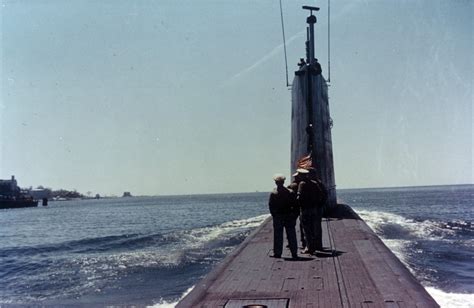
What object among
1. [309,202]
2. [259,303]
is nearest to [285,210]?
[309,202]

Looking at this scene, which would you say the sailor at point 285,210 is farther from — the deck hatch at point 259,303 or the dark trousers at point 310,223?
the deck hatch at point 259,303

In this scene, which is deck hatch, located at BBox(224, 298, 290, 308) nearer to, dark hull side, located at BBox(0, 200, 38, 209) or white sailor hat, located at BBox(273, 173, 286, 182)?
white sailor hat, located at BBox(273, 173, 286, 182)

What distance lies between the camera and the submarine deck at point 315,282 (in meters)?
5.73

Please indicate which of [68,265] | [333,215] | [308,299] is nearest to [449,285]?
[333,215]

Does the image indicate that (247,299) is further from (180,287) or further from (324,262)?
(180,287)

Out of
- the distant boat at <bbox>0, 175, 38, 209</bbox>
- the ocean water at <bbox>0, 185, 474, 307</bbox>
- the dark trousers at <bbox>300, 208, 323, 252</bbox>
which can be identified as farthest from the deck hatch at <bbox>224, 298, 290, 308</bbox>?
the distant boat at <bbox>0, 175, 38, 209</bbox>

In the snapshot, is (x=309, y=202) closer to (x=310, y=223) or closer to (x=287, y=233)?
(x=310, y=223)

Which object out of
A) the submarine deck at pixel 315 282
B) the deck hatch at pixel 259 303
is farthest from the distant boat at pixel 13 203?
the deck hatch at pixel 259 303

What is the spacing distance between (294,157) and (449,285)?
261 inches

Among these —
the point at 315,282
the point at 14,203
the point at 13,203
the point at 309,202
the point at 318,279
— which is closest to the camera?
the point at 315,282

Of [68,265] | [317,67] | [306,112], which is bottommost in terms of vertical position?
[68,265]

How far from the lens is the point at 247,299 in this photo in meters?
5.95

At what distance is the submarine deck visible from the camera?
5.73m

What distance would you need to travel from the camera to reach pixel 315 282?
6770mm
